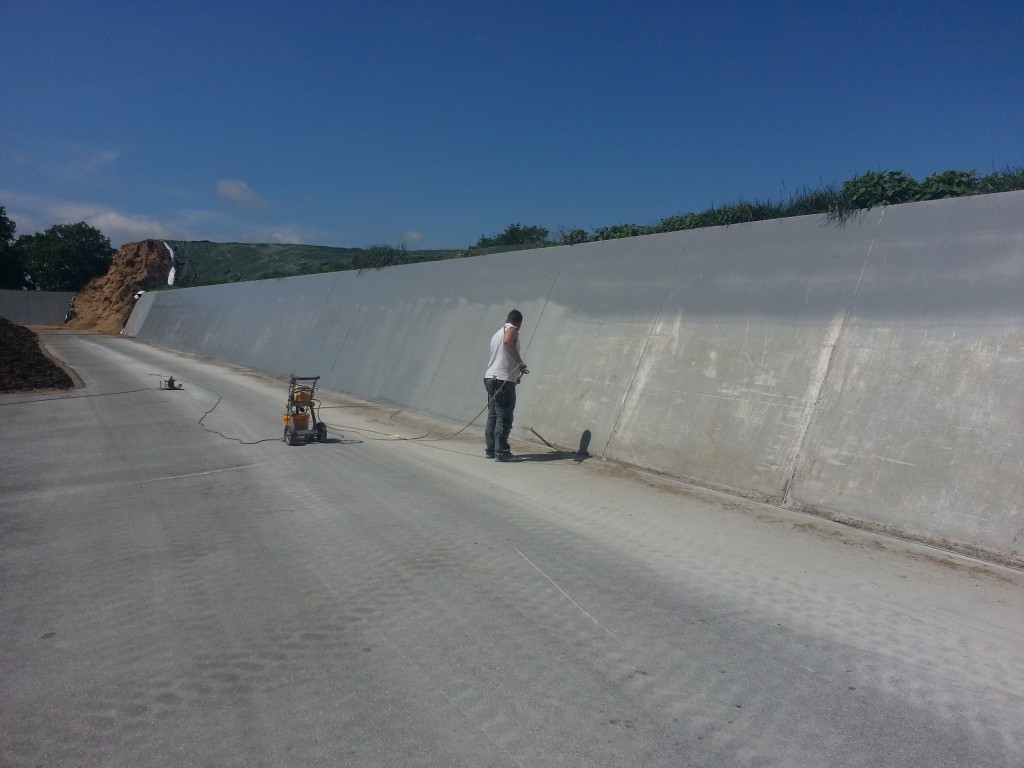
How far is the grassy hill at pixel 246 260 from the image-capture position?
100ft

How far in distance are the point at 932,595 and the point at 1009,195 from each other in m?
4.23

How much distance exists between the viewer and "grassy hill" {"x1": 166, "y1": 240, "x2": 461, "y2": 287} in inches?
1206

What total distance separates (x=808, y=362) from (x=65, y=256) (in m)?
72.6

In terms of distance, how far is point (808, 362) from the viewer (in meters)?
7.41

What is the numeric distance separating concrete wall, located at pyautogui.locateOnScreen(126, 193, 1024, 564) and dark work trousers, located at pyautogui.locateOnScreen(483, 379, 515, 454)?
1.11 m

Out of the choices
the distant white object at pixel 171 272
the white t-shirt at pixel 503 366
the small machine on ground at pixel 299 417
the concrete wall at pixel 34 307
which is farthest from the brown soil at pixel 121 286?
the white t-shirt at pixel 503 366

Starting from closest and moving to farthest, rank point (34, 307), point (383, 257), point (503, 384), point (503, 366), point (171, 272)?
point (503, 384)
point (503, 366)
point (383, 257)
point (171, 272)
point (34, 307)

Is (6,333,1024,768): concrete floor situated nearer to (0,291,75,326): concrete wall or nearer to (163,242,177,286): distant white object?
(163,242,177,286): distant white object

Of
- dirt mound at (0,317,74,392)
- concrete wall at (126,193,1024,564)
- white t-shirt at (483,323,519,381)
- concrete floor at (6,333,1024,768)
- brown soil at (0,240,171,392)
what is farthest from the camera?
brown soil at (0,240,171,392)

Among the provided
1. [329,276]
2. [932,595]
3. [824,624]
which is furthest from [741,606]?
[329,276]

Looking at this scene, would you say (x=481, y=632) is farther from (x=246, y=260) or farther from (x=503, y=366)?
(x=246, y=260)

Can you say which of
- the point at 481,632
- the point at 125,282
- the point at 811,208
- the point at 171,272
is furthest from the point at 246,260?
the point at 481,632

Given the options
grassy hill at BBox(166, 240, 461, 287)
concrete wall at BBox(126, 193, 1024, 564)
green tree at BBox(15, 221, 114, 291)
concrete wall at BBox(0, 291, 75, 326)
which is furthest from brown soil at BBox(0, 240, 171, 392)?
concrete wall at BBox(126, 193, 1024, 564)

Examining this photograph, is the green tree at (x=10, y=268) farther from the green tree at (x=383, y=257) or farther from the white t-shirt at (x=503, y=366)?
the white t-shirt at (x=503, y=366)
